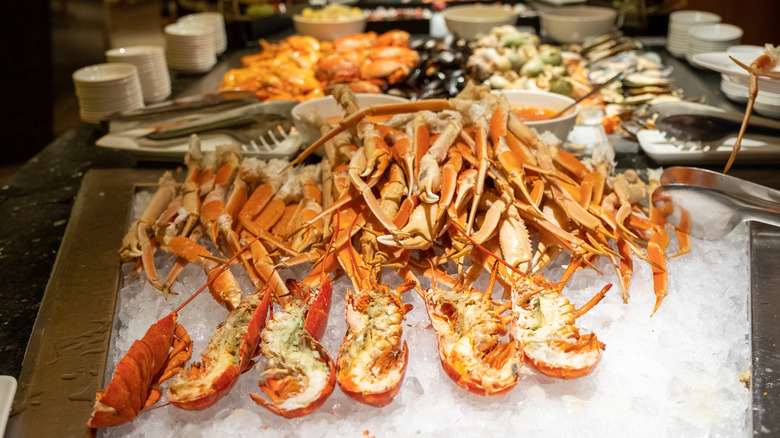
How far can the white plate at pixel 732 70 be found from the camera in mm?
1537

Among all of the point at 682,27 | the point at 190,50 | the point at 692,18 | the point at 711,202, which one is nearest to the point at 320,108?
the point at 711,202

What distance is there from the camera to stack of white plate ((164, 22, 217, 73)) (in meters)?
3.43

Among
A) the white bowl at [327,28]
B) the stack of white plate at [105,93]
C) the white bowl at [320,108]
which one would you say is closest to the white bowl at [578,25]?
the white bowl at [327,28]

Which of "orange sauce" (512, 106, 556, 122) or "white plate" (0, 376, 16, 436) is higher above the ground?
"orange sauce" (512, 106, 556, 122)

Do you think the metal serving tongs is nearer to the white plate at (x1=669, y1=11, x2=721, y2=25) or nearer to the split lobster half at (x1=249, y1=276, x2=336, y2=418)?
the split lobster half at (x1=249, y1=276, x2=336, y2=418)

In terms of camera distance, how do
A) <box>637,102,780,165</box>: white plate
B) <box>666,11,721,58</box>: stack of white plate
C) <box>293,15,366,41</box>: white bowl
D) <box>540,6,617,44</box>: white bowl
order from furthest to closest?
<box>293,15,366,41</box>: white bowl, <box>540,6,617,44</box>: white bowl, <box>666,11,721,58</box>: stack of white plate, <box>637,102,780,165</box>: white plate

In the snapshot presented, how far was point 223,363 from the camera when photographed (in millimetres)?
1069

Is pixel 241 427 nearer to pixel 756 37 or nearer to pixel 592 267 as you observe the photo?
pixel 592 267

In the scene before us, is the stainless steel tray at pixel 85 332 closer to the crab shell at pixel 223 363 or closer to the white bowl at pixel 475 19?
the crab shell at pixel 223 363

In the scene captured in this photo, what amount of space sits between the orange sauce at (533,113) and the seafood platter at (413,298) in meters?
0.35

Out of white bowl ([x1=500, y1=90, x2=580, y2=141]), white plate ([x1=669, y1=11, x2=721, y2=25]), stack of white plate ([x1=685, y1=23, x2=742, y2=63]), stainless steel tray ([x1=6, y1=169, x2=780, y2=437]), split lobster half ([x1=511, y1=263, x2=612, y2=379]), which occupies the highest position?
white plate ([x1=669, y1=11, x2=721, y2=25])

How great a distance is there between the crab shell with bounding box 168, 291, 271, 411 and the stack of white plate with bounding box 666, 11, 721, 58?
334cm

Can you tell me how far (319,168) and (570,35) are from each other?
283cm

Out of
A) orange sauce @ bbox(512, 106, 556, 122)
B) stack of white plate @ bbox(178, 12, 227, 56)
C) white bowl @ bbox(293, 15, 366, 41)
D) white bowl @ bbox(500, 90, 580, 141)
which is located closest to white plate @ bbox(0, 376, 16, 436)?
white bowl @ bbox(500, 90, 580, 141)
